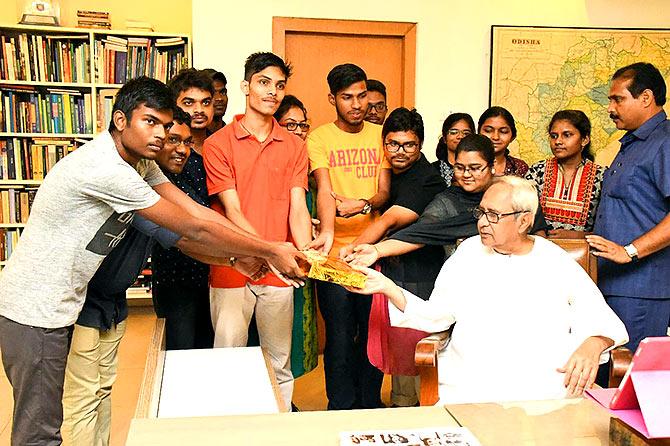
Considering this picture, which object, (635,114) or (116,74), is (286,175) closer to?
(635,114)

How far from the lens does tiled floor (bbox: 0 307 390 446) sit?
329cm

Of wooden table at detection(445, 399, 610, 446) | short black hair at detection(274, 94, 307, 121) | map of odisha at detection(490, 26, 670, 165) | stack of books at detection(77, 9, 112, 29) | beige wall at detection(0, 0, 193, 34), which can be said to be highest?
beige wall at detection(0, 0, 193, 34)

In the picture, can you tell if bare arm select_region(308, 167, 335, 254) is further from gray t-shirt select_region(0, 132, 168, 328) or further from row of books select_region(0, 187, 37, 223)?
row of books select_region(0, 187, 37, 223)

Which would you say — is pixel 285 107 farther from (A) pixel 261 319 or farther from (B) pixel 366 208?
(A) pixel 261 319

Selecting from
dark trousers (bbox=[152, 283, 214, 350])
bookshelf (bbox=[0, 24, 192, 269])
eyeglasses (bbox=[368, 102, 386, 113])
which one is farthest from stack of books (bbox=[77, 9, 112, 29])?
dark trousers (bbox=[152, 283, 214, 350])

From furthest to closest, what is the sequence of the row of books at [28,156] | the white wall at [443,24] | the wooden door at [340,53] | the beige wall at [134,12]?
the beige wall at [134,12], the row of books at [28,156], the wooden door at [340,53], the white wall at [443,24]

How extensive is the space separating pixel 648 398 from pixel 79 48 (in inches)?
197

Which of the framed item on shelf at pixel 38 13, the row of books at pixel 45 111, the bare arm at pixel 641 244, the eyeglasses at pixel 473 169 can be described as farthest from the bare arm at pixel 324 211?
the framed item on shelf at pixel 38 13

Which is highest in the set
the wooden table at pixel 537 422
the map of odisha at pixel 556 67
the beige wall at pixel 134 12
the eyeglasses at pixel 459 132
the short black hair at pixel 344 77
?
the beige wall at pixel 134 12

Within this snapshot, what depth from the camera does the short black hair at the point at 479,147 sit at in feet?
9.18

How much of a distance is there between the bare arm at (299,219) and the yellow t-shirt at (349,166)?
0.29 metres

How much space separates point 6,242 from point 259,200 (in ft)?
10.8

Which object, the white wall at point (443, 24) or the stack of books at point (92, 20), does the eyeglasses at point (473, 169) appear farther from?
the stack of books at point (92, 20)

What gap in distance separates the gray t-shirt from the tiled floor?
4.07 feet
